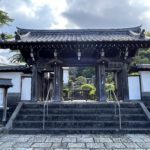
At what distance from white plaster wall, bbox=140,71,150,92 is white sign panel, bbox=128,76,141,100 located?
8.9 inches

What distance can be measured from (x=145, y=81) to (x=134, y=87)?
0.68m

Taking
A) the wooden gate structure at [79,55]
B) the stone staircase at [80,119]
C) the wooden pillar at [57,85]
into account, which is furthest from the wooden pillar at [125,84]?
the wooden pillar at [57,85]

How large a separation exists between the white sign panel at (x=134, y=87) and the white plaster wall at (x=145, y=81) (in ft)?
0.74

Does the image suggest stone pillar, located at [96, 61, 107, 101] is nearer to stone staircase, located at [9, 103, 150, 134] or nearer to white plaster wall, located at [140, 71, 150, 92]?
stone staircase, located at [9, 103, 150, 134]

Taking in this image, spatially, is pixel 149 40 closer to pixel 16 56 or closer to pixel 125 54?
pixel 125 54

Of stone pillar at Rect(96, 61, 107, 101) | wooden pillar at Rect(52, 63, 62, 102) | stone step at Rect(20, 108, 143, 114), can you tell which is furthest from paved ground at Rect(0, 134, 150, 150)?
wooden pillar at Rect(52, 63, 62, 102)

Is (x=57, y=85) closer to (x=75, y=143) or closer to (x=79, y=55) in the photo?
(x=79, y=55)

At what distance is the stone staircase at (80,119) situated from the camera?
23.6 ft

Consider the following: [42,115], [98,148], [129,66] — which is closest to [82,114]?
[42,115]

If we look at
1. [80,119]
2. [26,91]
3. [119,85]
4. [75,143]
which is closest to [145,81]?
[119,85]

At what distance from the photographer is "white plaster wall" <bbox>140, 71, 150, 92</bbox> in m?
10.5

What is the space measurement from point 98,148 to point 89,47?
229 inches

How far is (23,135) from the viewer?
22.7ft

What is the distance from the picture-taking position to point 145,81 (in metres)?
10.5
